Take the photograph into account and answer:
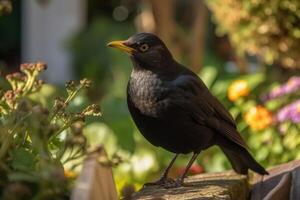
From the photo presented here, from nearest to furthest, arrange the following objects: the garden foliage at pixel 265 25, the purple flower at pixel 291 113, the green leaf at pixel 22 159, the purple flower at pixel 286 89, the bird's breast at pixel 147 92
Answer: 1. the green leaf at pixel 22 159
2. the bird's breast at pixel 147 92
3. the purple flower at pixel 291 113
4. the purple flower at pixel 286 89
5. the garden foliage at pixel 265 25

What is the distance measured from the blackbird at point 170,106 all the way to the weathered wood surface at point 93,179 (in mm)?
1093

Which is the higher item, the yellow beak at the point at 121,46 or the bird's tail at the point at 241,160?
the yellow beak at the point at 121,46

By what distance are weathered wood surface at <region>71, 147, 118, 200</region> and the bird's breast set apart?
112 cm

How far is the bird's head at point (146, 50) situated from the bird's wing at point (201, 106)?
12cm

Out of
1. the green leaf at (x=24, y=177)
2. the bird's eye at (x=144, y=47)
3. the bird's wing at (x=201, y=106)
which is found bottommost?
the bird's wing at (x=201, y=106)

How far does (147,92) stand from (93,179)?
134cm

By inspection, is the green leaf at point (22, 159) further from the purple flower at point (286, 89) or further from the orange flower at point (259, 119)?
the purple flower at point (286, 89)

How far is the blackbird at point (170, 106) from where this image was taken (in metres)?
3.23

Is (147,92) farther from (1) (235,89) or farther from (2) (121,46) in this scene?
(1) (235,89)

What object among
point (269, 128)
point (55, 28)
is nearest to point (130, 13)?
point (55, 28)

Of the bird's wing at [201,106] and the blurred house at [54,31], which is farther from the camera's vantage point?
the blurred house at [54,31]

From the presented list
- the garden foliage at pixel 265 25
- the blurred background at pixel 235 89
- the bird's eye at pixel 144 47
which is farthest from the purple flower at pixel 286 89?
the bird's eye at pixel 144 47

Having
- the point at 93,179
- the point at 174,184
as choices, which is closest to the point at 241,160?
the point at 174,184

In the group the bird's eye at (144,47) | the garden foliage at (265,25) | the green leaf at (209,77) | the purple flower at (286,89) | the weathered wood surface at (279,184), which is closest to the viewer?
the weathered wood surface at (279,184)
